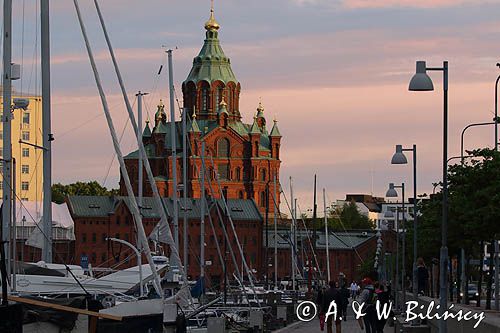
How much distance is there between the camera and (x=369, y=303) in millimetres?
41438

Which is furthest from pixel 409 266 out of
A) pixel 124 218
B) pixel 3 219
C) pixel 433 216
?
pixel 124 218

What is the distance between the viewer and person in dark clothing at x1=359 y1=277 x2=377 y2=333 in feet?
134

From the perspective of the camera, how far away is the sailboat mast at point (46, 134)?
4384 centimetres

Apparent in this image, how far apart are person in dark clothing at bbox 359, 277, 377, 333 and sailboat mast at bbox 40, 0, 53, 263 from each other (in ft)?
31.3

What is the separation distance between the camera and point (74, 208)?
19975cm

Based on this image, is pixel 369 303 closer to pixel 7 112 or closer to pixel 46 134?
pixel 46 134

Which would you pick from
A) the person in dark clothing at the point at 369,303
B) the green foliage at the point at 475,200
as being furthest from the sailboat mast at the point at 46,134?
the green foliage at the point at 475,200

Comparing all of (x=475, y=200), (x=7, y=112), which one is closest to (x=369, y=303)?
(x=475, y=200)

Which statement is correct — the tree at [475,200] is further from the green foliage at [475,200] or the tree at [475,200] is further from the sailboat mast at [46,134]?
the sailboat mast at [46,134]

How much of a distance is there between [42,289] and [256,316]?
1645cm

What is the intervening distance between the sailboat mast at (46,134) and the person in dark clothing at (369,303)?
9.53 meters

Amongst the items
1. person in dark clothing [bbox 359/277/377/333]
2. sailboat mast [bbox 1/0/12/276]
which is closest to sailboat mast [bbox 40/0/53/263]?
sailboat mast [bbox 1/0/12/276]

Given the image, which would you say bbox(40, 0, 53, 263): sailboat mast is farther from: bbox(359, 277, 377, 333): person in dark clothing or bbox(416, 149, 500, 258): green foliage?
bbox(416, 149, 500, 258): green foliage

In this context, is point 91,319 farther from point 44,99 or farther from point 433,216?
point 433,216
